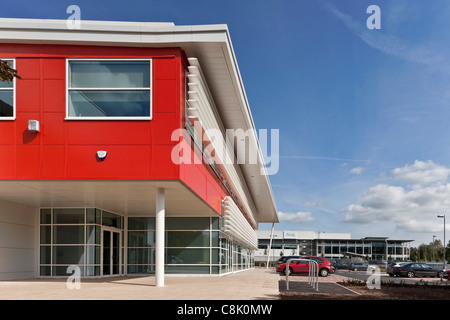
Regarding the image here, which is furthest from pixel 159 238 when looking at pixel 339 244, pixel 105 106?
pixel 339 244

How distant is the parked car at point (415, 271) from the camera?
116 ft

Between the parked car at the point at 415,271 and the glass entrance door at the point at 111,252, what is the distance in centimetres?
2147

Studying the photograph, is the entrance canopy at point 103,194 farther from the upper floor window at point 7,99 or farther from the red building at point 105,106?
the upper floor window at point 7,99

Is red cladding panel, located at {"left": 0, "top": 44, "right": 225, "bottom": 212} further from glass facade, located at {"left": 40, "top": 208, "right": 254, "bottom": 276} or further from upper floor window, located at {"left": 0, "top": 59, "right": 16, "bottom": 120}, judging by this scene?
glass facade, located at {"left": 40, "top": 208, "right": 254, "bottom": 276}

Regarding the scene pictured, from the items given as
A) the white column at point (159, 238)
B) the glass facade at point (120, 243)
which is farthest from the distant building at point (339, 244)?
the white column at point (159, 238)

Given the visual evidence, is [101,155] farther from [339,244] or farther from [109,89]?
[339,244]

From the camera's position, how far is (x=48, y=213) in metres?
21.3

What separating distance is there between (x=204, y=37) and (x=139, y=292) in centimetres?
795

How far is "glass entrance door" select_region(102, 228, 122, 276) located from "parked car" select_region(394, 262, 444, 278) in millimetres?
21465

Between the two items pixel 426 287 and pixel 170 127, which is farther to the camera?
pixel 426 287
